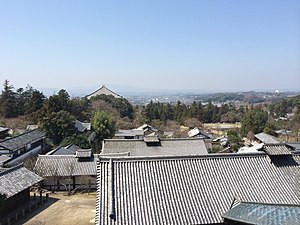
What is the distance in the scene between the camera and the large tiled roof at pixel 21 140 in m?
29.7

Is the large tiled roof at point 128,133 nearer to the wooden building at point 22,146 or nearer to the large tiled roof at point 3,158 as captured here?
the wooden building at point 22,146

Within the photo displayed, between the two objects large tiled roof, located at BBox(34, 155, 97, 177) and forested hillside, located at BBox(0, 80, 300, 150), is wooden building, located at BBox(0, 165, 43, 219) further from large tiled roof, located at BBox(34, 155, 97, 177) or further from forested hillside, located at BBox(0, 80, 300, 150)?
forested hillside, located at BBox(0, 80, 300, 150)

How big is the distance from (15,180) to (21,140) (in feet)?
38.1

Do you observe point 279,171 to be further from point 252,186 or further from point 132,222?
point 132,222

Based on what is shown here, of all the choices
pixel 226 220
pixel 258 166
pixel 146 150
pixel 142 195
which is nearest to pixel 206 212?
pixel 226 220

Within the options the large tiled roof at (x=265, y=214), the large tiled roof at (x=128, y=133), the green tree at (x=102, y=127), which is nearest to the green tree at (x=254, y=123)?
the large tiled roof at (x=128, y=133)

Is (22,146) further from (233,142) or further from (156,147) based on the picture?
(233,142)

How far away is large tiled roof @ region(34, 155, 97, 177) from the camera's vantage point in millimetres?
26016

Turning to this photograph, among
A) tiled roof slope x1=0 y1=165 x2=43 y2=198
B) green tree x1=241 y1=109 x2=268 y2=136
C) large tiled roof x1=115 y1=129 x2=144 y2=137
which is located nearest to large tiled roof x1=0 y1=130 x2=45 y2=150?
tiled roof slope x1=0 y1=165 x2=43 y2=198

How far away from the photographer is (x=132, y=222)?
37.0ft

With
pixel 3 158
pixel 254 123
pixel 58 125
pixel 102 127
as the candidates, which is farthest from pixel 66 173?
pixel 254 123

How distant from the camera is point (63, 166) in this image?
26.8 meters

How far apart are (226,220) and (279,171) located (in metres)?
4.64

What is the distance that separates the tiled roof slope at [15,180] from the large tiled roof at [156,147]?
7.03 metres
